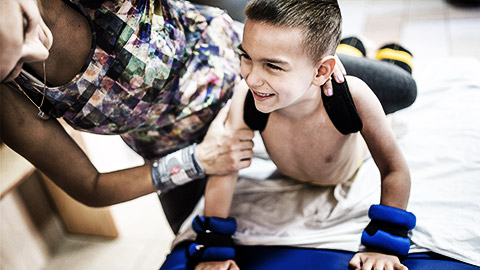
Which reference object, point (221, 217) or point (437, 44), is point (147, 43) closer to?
point (221, 217)

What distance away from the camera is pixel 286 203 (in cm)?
108

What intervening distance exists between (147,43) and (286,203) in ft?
1.76

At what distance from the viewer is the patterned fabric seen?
0.82 m

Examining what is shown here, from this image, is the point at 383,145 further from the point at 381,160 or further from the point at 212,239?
the point at 212,239

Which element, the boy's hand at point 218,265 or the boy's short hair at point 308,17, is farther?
the boy's hand at point 218,265

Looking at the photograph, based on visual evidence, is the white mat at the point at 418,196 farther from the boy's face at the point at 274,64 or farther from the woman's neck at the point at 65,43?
the woman's neck at the point at 65,43

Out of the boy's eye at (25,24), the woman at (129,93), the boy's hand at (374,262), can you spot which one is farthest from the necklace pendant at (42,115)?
the boy's hand at (374,262)

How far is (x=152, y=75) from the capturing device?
897 mm

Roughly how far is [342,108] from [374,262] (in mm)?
319

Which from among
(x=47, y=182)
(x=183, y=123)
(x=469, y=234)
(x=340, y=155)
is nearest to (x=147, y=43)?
(x=183, y=123)

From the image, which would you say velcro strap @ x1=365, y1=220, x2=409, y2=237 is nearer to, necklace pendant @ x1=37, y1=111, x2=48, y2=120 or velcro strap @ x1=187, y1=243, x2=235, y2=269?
velcro strap @ x1=187, y1=243, x2=235, y2=269

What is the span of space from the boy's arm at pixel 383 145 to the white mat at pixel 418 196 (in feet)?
0.37

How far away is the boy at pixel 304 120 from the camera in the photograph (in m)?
0.71

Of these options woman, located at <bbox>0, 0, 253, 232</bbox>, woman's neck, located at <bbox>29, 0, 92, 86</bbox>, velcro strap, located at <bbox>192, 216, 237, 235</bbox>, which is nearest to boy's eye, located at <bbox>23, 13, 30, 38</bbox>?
woman, located at <bbox>0, 0, 253, 232</bbox>
